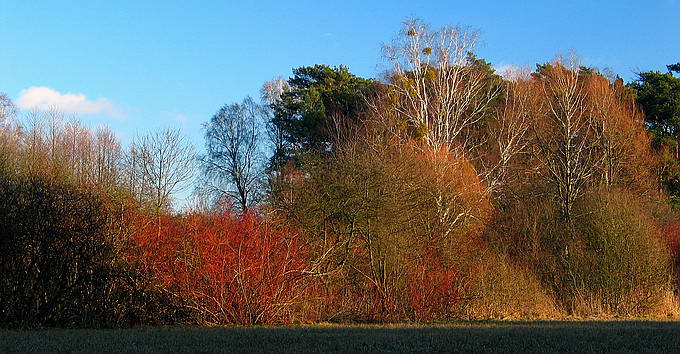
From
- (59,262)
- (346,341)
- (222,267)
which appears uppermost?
(59,262)

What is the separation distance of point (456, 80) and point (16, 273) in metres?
18.1

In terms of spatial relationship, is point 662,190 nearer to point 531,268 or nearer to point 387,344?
point 531,268

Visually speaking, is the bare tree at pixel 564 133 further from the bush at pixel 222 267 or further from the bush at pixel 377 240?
the bush at pixel 222 267

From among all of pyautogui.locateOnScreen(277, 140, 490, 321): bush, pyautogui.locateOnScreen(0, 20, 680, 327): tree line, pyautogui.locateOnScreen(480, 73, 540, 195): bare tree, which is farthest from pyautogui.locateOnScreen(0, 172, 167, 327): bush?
pyautogui.locateOnScreen(480, 73, 540, 195): bare tree

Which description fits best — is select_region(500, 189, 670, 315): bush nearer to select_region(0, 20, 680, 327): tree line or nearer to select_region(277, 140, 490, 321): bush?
select_region(0, 20, 680, 327): tree line

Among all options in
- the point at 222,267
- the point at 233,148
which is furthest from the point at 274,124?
the point at 222,267

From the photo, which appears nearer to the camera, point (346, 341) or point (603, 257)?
point (346, 341)

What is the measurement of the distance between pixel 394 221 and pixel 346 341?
26.6ft

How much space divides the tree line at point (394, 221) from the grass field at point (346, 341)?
93.4 inches

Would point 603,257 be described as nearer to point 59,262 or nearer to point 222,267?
point 222,267

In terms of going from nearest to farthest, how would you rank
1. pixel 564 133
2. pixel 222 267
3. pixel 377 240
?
pixel 222 267 → pixel 377 240 → pixel 564 133

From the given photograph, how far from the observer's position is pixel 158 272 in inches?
590

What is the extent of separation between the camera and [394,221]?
A: 60.1 ft

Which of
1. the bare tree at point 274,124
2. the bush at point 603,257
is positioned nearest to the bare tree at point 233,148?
the bare tree at point 274,124
